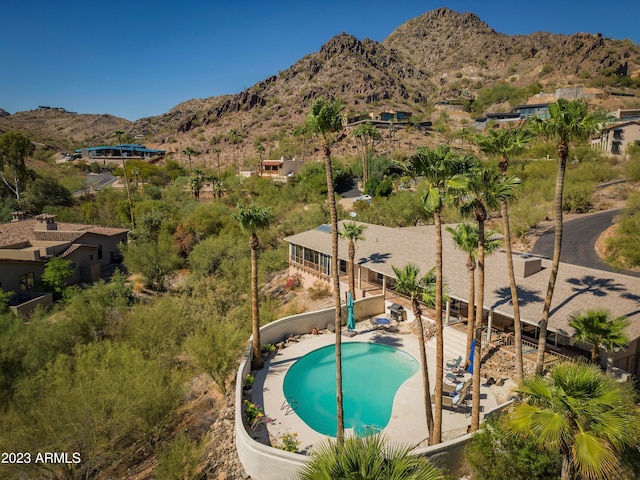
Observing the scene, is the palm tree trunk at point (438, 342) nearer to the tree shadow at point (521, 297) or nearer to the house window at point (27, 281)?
the tree shadow at point (521, 297)

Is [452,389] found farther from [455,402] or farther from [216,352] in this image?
[216,352]

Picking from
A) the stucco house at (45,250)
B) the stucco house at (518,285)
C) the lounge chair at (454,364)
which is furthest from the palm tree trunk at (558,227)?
the stucco house at (45,250)

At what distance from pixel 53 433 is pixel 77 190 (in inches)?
2437

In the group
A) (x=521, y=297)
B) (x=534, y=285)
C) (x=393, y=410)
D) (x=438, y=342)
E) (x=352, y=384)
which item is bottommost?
(x=352, y=384)

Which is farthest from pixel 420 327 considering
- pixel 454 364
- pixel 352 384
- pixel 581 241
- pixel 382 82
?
pixel 382 82

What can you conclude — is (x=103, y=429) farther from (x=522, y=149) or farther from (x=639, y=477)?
(x=522, y=149)

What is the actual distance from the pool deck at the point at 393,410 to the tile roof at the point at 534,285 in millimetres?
3596

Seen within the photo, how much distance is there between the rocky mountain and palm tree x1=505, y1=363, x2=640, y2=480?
77359mm

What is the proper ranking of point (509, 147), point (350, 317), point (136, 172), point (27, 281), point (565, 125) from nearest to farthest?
1. point (565, 125)
2. point (509, 147)
3. point (350, 317)
4. point (27, 281)
5. point (136, 172)

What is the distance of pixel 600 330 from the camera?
1310 cm

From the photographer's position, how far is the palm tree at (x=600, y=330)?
1269 centimetres

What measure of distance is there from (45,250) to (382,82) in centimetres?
12536

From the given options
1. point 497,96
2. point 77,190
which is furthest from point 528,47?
point 77,190

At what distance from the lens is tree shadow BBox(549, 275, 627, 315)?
52.9ft
